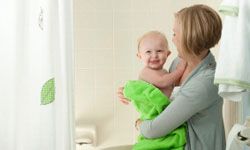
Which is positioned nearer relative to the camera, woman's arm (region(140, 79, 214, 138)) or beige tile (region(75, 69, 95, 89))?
woman's arm (region(140, 79, 214, 138))

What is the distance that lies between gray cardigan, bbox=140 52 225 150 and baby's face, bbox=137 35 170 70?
0.22 m

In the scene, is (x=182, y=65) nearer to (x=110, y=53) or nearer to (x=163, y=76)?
(x=163, y=76)

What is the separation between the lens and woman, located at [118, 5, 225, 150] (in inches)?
53.3

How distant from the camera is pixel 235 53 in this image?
39.8 inches

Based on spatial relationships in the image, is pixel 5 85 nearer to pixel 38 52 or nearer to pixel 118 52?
pixel 38 52

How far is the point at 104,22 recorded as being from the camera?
2.40 m

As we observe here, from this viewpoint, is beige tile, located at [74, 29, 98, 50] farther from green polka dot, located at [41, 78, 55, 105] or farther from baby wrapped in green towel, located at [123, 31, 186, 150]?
green polka dot, located at [41, 78, 55, 105]

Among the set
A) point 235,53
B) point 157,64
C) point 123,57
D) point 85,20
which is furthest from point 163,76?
point 85,20

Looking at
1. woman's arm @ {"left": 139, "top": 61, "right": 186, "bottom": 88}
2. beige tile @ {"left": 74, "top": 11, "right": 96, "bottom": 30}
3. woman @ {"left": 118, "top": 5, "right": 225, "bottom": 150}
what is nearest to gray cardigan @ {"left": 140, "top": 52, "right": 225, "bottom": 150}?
woman @ {"left": 118, "top": 5, "right": 225, "bottom": 150}

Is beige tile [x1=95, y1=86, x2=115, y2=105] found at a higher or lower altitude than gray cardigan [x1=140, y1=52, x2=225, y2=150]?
lower

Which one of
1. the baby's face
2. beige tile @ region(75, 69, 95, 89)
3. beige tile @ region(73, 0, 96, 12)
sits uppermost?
beige tile @ region(73, 0, 96, 12)

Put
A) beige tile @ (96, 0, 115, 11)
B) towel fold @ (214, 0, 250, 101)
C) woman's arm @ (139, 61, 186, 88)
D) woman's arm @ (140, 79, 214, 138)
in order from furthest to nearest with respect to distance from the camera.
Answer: beige tile @ (96, 0, 115, 11) < woman's arm @ (139, 61, 186, 88) < woman's arm @ (140, 79, 214, 138) < towel fold @ (214, 0, 250, 101)

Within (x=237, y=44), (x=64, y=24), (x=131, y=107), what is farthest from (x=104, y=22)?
(x=237, y=44)

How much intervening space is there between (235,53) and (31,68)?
543 mm
